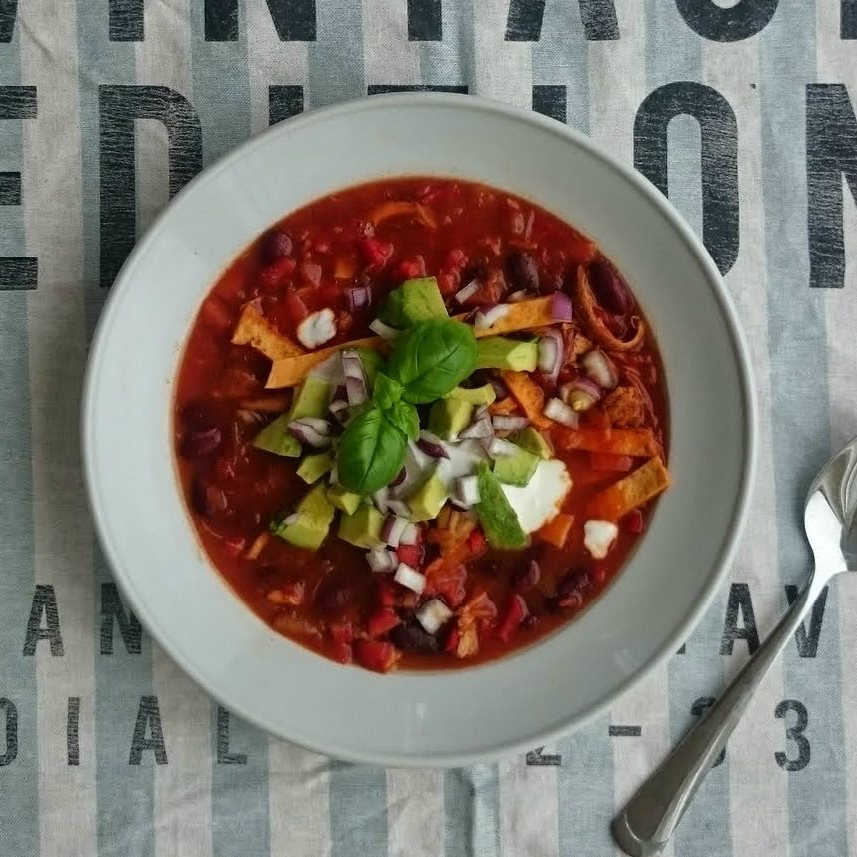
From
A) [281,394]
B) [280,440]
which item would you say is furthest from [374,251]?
[280,440]

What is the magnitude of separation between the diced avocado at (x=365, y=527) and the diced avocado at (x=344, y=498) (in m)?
0.02

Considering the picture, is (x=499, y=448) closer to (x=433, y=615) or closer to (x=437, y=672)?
(x=433, y=615)

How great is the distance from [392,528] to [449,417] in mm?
360

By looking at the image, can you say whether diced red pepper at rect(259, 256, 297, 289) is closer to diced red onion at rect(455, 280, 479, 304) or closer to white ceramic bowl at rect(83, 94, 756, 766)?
white ceramic bowl at rect(83, 94, 756, 766)

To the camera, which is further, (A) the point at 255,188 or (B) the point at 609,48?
(B) the point at 609,48

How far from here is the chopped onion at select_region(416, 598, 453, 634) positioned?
2688mm

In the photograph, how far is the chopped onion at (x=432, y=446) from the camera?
2.62 meters

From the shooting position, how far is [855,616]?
2.89 meters

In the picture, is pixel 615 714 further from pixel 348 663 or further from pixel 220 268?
pixel 220 268

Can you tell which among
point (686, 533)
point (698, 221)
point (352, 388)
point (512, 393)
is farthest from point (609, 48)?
point (686, 533)

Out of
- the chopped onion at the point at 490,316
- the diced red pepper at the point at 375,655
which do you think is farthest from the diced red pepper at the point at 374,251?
the diced red pepper at the point at 375,655

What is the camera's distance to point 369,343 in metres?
2.63

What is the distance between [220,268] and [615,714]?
5.99 ft

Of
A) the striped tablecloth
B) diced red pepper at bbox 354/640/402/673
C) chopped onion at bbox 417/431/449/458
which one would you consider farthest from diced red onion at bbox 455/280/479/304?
diced red pepper at bbox 354/640/402/673
